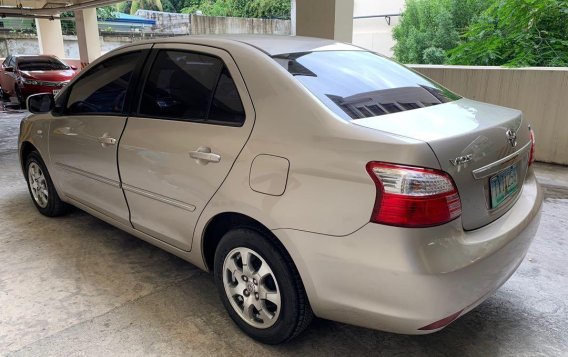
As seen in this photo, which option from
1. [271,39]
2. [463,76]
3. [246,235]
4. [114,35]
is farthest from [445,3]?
[114,35]

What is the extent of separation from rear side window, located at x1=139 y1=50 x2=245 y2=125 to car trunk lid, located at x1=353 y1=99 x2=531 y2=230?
2.55 ft

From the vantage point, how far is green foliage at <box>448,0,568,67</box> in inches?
274

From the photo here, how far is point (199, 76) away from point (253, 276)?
3.96 ft

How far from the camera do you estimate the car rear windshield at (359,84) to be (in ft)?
7.22

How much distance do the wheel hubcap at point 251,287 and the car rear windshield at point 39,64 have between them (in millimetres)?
12593

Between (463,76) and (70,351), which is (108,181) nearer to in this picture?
(70,351)

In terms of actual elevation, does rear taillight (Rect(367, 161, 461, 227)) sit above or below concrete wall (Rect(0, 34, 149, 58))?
above


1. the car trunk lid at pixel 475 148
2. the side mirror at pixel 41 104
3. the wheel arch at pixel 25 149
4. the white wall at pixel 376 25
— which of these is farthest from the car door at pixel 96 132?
the white wall at pixel 376 25

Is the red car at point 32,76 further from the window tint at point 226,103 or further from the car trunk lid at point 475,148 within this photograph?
the car trunk lid at point 475,148

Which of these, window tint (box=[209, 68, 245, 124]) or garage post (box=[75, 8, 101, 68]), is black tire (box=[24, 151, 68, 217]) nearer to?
window tint (box=[209, 68, 245, 124])

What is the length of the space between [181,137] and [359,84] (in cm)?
105

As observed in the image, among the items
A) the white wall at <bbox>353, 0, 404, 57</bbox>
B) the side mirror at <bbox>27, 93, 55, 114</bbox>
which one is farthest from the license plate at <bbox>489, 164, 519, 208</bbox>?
the white wall at <bbox>353, 0, 404, 57</bbox>

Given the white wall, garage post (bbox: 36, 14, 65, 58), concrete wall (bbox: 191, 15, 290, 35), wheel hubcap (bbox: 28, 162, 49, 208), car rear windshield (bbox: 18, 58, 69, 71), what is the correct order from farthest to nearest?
1. concrete wall (bbox: 191, 15, 290, 35)
2. the white wall
3. garage post (bbox: 36, 14, 65, 58)
4. car rear windshield (bbox: 18, 58, 69, 71)
5. wheel hubcap (bbox: 28, 162, 49, 208)

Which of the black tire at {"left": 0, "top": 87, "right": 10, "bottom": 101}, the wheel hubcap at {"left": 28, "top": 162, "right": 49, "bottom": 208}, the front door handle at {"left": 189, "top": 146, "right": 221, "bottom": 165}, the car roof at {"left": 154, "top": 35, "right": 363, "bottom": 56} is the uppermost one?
the car roof at {"left": 154, "top": 35, "right": 363, "bottom": 56}
